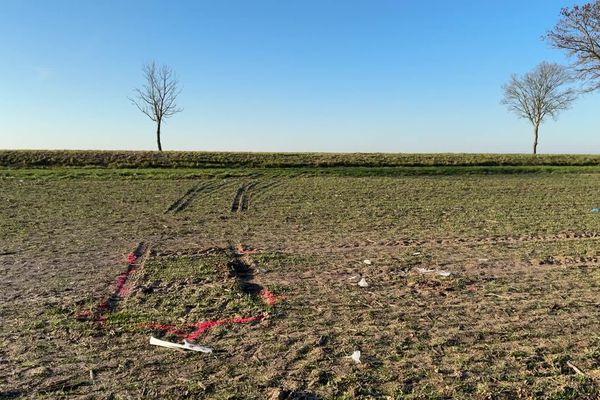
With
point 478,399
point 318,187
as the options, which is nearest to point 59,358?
point 478,399

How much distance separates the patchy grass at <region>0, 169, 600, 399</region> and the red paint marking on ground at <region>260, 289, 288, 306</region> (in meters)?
0.08

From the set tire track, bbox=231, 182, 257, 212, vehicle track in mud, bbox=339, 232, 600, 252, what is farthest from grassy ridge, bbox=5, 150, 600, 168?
vehicle track in mud, bbox=339, 232, 600, 252

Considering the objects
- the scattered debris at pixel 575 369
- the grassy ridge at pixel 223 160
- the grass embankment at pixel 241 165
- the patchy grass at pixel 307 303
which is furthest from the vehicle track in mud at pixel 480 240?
the grassy ridge at pixel 223 160

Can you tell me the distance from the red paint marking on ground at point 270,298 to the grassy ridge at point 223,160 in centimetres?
2329

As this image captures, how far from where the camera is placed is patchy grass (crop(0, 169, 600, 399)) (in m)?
3.95

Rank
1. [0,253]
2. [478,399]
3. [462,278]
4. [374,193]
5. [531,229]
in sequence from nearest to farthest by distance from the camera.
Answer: [478,399], [462,278], [0,253], [531,229], [374,193]

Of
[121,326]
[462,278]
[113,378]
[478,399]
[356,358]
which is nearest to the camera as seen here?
[478,399]

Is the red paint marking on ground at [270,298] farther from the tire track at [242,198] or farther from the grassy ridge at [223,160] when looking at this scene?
the grassy ridge at [223,160]

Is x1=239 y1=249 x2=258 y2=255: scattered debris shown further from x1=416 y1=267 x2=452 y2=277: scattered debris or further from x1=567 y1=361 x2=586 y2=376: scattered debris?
x1=567 y1=361 x2=586 y2=376: scattered debris

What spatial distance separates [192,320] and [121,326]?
728mm

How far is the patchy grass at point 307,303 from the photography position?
13.0 ft

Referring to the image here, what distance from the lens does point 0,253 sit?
860 centimetres

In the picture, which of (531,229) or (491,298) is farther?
(531,229)

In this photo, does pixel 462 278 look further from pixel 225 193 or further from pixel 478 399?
pixel 225 193
